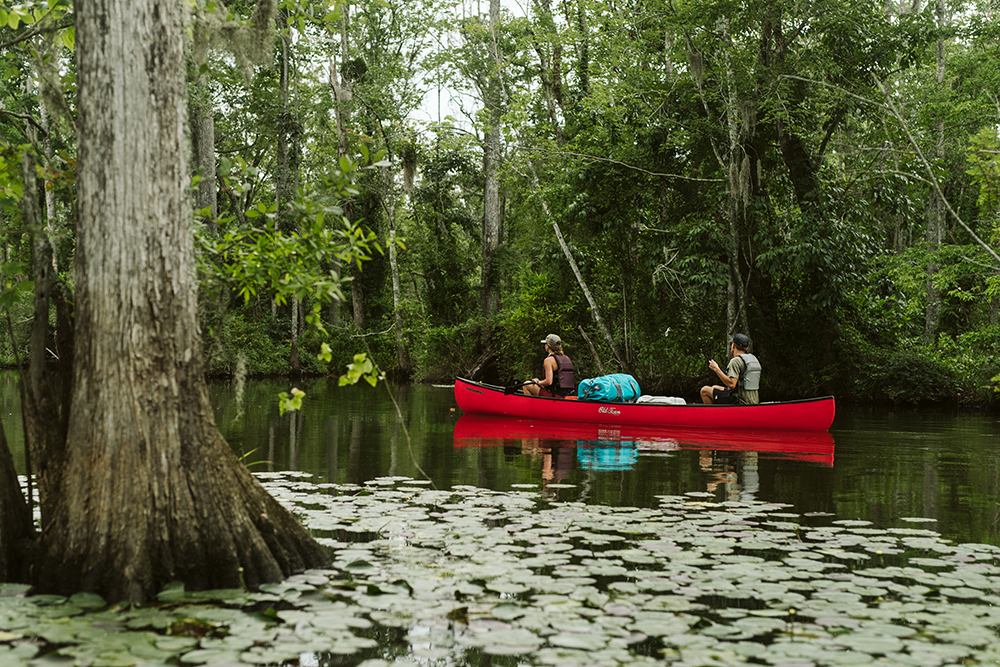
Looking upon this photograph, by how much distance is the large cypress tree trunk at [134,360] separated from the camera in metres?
4.12

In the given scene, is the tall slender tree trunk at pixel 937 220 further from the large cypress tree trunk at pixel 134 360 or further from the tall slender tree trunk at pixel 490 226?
the large cypress tree trunk at pixel 134 360

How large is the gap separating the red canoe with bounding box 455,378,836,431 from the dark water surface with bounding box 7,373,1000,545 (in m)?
0.24

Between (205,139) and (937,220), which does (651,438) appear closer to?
(205,139)

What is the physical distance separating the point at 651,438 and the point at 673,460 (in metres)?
2.64

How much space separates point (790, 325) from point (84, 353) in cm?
1914

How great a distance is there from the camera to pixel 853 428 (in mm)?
15180

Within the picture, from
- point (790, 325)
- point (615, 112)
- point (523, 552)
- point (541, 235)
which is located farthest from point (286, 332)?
point (523, 552)

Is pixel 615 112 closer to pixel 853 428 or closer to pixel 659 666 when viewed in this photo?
pixel 853 428

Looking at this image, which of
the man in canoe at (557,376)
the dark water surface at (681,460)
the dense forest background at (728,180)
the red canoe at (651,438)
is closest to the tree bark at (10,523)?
the dark water surface at (681,460)

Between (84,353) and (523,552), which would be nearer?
(84,353)

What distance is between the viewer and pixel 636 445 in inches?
479

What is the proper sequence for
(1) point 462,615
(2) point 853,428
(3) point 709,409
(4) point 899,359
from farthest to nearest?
1. (4) point 899,359
2. (2) point 853,428
3. (3) point 709,409
4. (1) point 462,615

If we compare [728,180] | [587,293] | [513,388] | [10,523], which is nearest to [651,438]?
[513,388]

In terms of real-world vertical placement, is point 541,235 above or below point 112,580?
above
